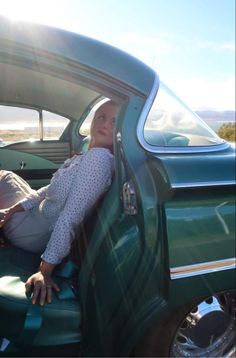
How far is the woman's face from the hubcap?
96 cm

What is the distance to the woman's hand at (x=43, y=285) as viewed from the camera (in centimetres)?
181

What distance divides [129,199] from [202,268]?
0.43 metres

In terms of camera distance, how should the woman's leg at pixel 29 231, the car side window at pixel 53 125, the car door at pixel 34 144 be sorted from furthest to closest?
1. the car side window at pixel 53 125
2. the car door at pixel 34 144
3. the woman's leg at pixel 29 231

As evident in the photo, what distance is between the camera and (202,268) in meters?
1.64

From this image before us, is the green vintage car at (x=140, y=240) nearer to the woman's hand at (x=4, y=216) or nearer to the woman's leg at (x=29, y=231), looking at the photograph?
the woman's leg at (x=29, y=231)

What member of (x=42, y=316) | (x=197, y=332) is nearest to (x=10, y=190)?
(x=42, y=316)

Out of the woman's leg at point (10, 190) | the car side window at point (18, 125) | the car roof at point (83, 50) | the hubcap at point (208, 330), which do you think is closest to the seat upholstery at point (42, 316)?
the hubcap at point (208, 330)

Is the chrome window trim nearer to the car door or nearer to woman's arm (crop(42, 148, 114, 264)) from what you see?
woman's arm (crop(42, 148, 114, 264))

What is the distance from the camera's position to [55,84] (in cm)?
333

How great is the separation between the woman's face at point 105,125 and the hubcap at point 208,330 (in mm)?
964

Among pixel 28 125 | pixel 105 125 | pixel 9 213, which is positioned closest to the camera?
pixel 105 125

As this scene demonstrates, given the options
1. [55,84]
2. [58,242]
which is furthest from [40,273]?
[55,84]

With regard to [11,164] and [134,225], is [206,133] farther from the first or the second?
[11,164]

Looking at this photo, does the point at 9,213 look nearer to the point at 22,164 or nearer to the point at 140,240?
the point at 140,240
